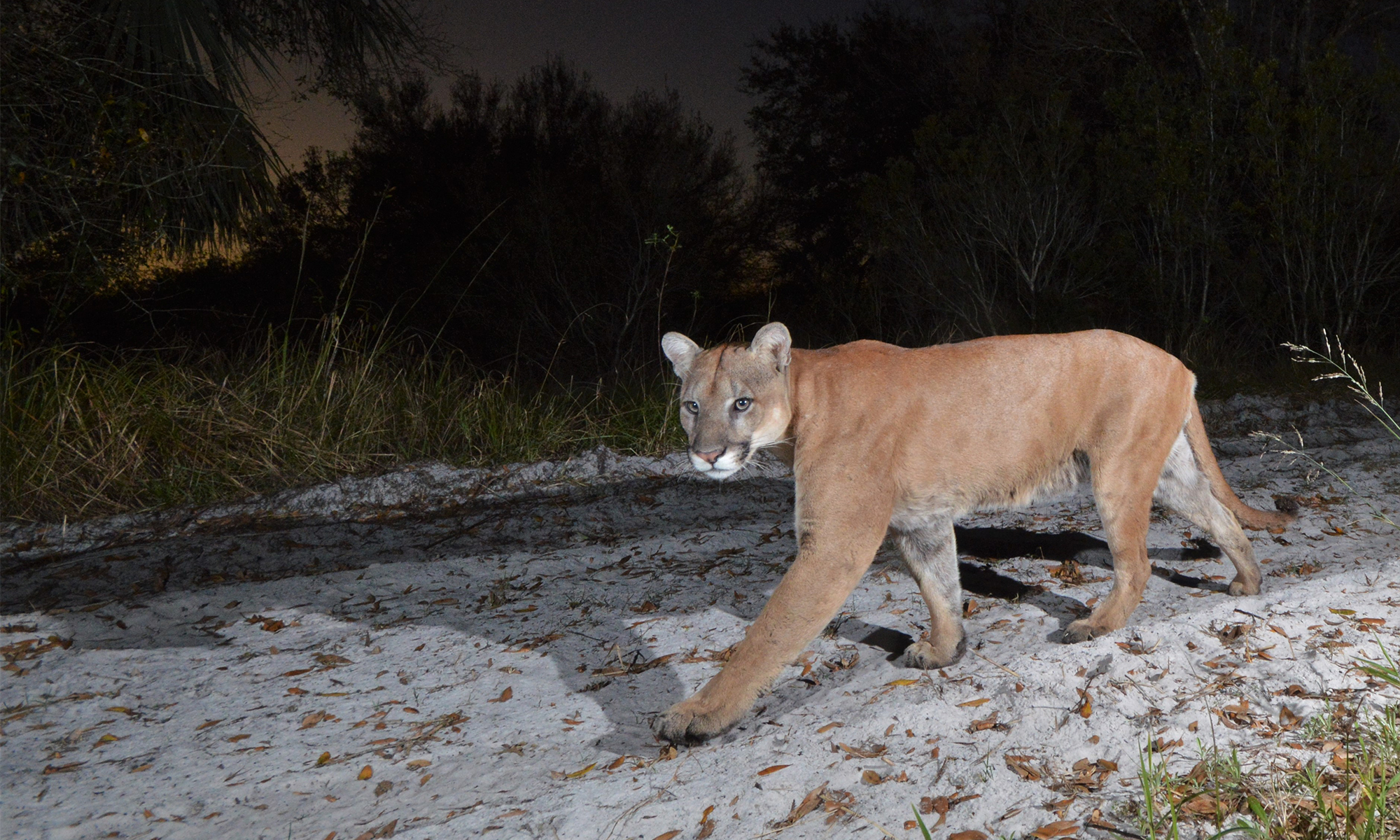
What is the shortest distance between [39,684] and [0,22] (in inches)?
208

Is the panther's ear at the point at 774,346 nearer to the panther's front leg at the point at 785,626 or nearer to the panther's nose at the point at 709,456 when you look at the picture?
the panther's nose at the point at 709,456

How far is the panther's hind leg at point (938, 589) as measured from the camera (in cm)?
365

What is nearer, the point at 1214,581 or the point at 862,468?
the point at 862,468

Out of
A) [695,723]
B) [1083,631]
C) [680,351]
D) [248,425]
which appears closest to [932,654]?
[1083,631]

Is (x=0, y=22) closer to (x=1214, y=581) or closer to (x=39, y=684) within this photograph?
(x=39, y=684)

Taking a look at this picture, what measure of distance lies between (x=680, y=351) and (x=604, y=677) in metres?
1.38

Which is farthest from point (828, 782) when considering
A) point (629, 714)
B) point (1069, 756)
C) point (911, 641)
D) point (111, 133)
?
point (111, 133)

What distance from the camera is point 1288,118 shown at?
1165 cm

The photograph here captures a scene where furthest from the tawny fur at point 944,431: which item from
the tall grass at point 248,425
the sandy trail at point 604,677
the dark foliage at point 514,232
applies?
the dark foliage at point 514,232

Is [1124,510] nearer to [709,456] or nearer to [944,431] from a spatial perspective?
[944,431]

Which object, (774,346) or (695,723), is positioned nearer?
(695,723)

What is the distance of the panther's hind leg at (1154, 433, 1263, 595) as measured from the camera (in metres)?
3.99

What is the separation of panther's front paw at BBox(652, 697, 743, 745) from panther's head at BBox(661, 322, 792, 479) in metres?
0.82

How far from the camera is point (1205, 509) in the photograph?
4043 mm
